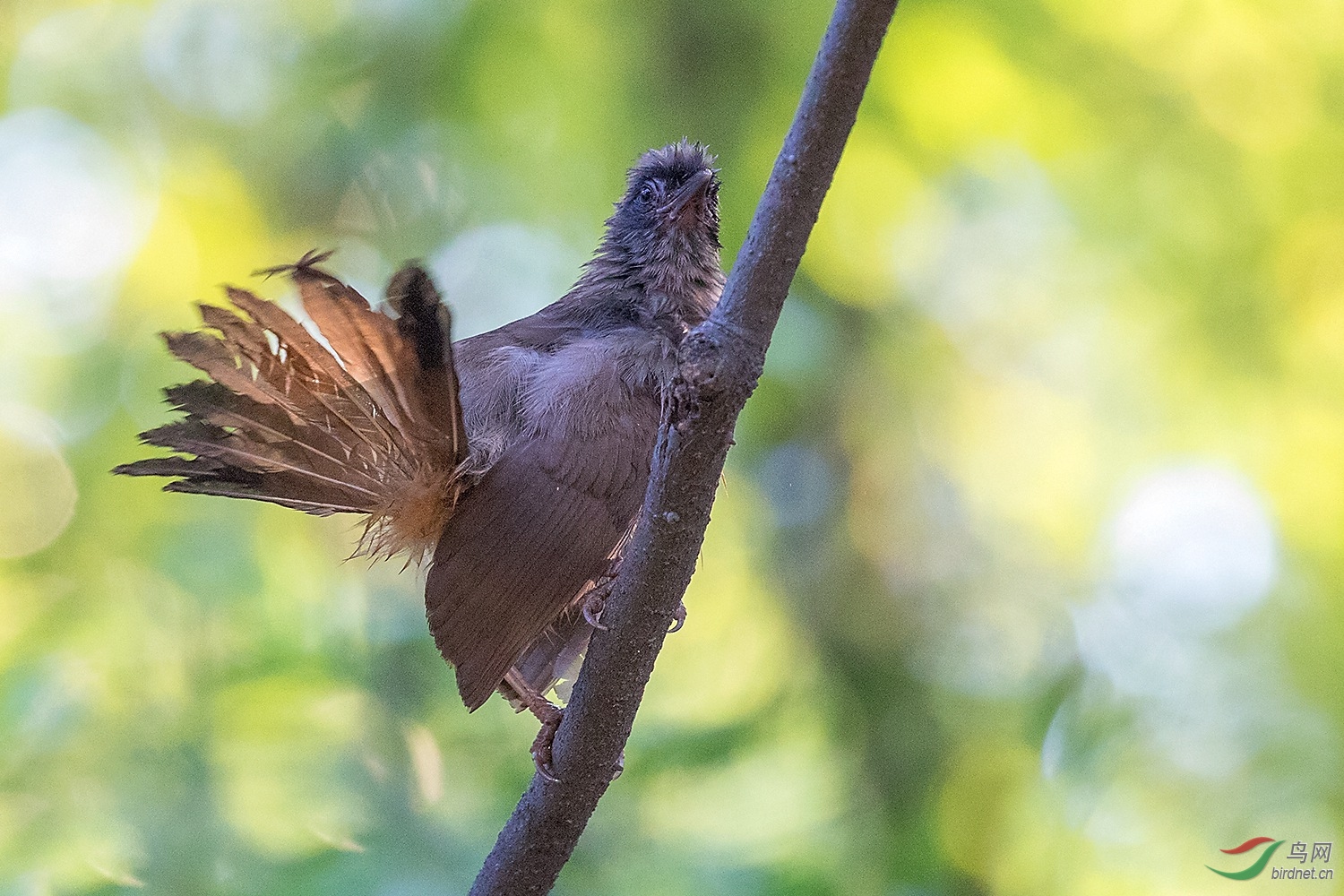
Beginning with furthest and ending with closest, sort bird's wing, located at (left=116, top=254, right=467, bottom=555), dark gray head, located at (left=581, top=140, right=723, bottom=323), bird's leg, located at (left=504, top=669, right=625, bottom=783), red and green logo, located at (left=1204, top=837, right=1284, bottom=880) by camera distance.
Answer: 1. red and green logo, located at (left=1204, top=837, right=1284, bottom=880)
2. dark gray head, located at (left=581, top=140, right=723, bottom=323)
3. bird's leg, located at (left=504, top=669, right=625, bottom=783)
4. bird's wing, located at (left=116, top=254, right=467, bottom=555)

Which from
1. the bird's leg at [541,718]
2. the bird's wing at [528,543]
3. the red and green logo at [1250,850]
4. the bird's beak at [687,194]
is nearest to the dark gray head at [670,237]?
the bird's beak at [687,194]

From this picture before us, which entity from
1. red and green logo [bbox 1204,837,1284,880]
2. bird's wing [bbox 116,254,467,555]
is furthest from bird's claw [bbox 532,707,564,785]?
red and green logo [bbox 1204,837,1284,880]

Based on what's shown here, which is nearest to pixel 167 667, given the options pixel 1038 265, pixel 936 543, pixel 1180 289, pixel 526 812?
pixel 526 812

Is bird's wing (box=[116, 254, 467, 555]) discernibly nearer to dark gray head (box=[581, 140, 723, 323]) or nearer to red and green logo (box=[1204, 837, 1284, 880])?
dark gray head (box=[581, 140, 723, 323])

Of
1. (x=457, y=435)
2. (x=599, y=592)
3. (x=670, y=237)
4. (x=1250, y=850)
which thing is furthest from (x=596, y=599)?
(x=1250, y=850)

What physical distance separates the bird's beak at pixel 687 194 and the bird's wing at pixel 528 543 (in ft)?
2.30

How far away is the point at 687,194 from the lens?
2824 millimetres

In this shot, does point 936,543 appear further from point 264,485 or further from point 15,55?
point 15,55

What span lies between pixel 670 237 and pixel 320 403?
3.60 ft

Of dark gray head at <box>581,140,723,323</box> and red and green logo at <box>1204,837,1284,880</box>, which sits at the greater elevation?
dark gray head at <box>581,140,723,323</box>

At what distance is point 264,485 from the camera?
2195 mm

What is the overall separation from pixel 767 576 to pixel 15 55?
10.5ft

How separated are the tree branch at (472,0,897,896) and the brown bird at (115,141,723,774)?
0.16 m

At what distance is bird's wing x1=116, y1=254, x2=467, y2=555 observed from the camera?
79.1 inches
